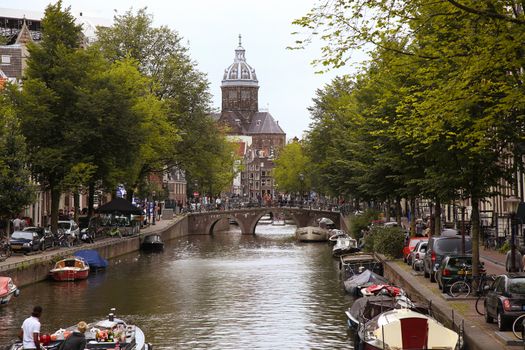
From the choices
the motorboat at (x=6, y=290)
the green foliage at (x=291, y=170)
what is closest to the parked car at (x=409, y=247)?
the motorboat at (x=6, y=290)

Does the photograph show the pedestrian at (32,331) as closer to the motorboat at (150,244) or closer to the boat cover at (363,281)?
the boat cover at (363,281)

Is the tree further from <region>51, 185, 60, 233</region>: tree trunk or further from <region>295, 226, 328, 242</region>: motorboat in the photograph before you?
<region>295, 226, 328, 242</region>: motorboat

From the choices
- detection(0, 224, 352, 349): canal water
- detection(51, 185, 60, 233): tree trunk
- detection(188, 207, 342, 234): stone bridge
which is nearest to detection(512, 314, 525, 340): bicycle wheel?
detection(0, 224, 352, 349): canal water

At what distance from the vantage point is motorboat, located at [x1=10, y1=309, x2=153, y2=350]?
23.9 m

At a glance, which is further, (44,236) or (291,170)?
(291,170)

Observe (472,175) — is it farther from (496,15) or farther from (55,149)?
(55,149)

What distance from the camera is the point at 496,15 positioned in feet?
60.0

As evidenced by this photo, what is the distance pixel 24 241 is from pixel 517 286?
31205 mm

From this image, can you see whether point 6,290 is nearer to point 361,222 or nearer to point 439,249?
point 439,249

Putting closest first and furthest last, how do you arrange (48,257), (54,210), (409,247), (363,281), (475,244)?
(475,244) → (363,281) → (409,247) → (48,257) → (54,210)

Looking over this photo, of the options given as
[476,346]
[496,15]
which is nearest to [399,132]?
[476,346]

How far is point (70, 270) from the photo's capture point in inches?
1873

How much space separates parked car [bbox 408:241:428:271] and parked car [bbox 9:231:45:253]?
1953 cm

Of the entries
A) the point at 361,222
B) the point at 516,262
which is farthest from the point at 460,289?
the point at 361,222
